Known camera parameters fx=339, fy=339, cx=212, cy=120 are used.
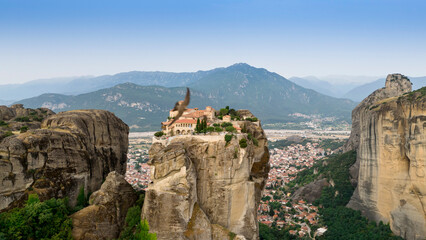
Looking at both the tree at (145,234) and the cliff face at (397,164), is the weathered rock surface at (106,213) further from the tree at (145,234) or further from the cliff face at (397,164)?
the cliff face at (397,164)

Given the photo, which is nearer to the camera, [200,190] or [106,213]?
[106,213]

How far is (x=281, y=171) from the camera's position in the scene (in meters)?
84.4

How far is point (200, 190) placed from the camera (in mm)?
27812

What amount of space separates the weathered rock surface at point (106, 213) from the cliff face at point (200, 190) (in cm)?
211

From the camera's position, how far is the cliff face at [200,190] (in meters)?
25.3

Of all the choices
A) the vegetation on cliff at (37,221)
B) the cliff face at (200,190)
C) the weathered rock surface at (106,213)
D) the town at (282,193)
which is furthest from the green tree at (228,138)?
the town at (282,193)

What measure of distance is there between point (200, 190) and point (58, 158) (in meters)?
11.1

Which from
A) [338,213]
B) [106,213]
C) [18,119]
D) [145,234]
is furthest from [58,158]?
[338,213]

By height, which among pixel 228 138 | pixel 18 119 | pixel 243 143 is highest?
pixel 18 119

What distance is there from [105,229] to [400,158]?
32.7 m

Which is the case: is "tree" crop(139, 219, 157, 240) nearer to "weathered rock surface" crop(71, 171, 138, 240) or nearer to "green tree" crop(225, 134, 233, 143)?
"weathered rock surface" crop(71, 171, 138, 240)

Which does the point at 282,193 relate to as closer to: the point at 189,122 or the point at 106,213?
the point at 189,122

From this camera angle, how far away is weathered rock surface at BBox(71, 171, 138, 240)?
23609 millimetres

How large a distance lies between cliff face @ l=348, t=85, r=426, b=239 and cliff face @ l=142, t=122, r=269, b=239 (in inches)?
761
